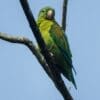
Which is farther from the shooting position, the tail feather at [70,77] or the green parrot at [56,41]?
the green parrot at [56,41]

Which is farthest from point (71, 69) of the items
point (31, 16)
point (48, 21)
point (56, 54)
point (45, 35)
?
point (31, 16)

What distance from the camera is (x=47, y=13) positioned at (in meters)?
6.17

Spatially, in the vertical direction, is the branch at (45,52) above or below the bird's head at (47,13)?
above

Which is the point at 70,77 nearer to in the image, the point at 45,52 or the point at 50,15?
the point at 45,52

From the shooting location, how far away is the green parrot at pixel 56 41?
4.95m

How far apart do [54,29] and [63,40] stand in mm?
342

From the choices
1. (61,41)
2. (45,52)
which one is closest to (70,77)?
(61,41)

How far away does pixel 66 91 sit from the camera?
338 centimetres

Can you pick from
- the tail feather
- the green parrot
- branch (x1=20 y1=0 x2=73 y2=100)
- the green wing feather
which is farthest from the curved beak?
branch (x1=20 y1=0 x2=73 y2=100)

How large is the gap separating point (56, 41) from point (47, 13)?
0.89 meters

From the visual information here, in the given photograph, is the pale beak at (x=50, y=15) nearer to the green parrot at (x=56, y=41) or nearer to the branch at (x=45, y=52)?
the green parrot at (x=56, y=41)

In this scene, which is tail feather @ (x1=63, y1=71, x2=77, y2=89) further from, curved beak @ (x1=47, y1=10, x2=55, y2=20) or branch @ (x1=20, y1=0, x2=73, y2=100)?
curved beak @ (x1=47, y1=10, x2=55, y2=20)

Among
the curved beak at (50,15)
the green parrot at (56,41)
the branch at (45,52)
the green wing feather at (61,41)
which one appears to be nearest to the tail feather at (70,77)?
the green parrot at (56,41)

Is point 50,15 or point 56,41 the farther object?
point 50,15
